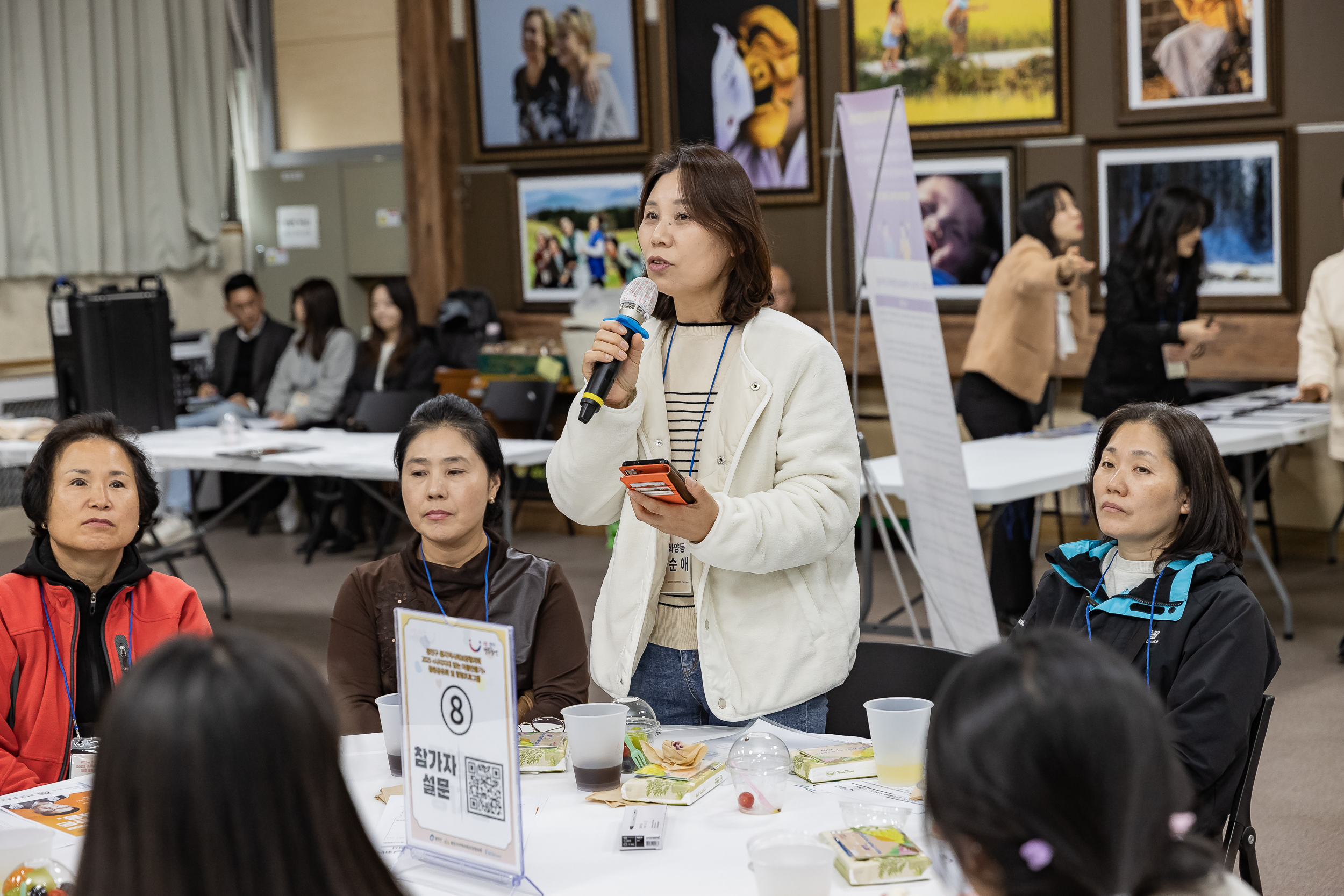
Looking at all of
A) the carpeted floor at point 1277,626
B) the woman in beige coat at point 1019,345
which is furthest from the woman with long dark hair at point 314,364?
the woman in beige coat at point 1019,345

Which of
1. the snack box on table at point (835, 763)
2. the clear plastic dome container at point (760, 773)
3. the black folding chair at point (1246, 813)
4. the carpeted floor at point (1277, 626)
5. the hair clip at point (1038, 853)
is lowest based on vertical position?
the carpeted floor at point (1277, 626)

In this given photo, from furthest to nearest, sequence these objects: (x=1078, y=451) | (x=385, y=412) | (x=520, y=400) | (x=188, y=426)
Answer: (x=188, y=426)
(x=520, y=400)
(x=385, y=412)
(x=1078, y=451)

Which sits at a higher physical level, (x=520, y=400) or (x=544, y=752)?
(x=520, y=400)

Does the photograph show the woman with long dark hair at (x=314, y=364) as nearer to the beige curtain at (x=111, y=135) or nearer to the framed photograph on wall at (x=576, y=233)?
the framed photograph on wall at (x=576, y=233)

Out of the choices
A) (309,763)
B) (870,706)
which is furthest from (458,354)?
(309,763)

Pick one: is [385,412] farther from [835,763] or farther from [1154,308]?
[835,763]

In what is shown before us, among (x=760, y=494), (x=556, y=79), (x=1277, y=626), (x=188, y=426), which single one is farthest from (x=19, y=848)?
(x=556, y=79)

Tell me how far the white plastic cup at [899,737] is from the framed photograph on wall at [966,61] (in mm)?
5227

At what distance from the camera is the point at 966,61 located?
21.9 ft

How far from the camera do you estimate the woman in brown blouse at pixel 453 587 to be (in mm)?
2369

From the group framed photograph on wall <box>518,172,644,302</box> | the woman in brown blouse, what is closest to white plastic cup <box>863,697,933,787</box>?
the woman in brown blouse

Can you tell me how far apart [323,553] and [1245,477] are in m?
4.80

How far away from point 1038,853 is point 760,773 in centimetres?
87

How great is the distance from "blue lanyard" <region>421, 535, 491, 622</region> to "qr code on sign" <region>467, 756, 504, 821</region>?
2.84 ft
